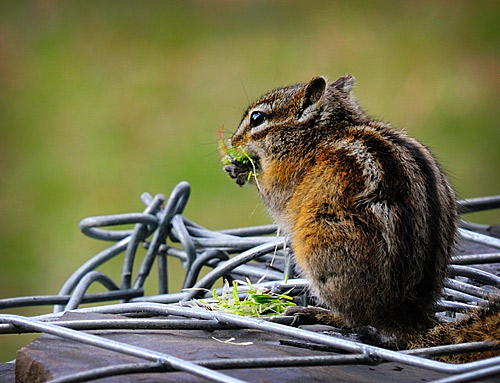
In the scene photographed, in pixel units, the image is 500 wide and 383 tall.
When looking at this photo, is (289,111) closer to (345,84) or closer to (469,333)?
(345,84)

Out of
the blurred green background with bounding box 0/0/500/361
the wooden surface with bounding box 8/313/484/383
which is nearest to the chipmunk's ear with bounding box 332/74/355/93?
the wooden surface with bounding box 8/313/484/383

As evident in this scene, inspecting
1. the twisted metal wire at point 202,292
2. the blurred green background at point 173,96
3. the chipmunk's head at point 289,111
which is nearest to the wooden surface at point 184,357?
the twisted metal wire at point 202,292

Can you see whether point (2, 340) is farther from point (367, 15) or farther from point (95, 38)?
point (367, 15)

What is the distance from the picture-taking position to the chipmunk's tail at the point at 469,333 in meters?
1.19

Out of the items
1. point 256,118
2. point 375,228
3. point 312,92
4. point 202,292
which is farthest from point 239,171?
point 375,228

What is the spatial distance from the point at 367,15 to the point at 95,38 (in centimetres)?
183

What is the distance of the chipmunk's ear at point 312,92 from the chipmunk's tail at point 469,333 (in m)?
0.68

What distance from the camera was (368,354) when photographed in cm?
99

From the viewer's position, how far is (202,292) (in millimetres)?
1694

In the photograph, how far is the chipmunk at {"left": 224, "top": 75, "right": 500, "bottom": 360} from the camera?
1.36m

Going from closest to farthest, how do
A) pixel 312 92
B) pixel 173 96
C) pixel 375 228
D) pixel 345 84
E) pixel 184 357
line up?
pixel 184 357 < pixel 375 228 < pixel 312 92 < pixel 345 84 < pixel 173 96

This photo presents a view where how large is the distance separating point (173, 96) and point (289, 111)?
308 centimetres

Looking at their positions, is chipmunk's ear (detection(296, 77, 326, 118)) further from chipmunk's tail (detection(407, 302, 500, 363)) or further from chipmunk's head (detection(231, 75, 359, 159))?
chipmunk's tail (detection(407, 302, 500, 363))

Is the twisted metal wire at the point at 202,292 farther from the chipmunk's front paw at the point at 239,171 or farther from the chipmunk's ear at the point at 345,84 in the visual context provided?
the chipmunk's ear at the point at 345,84
